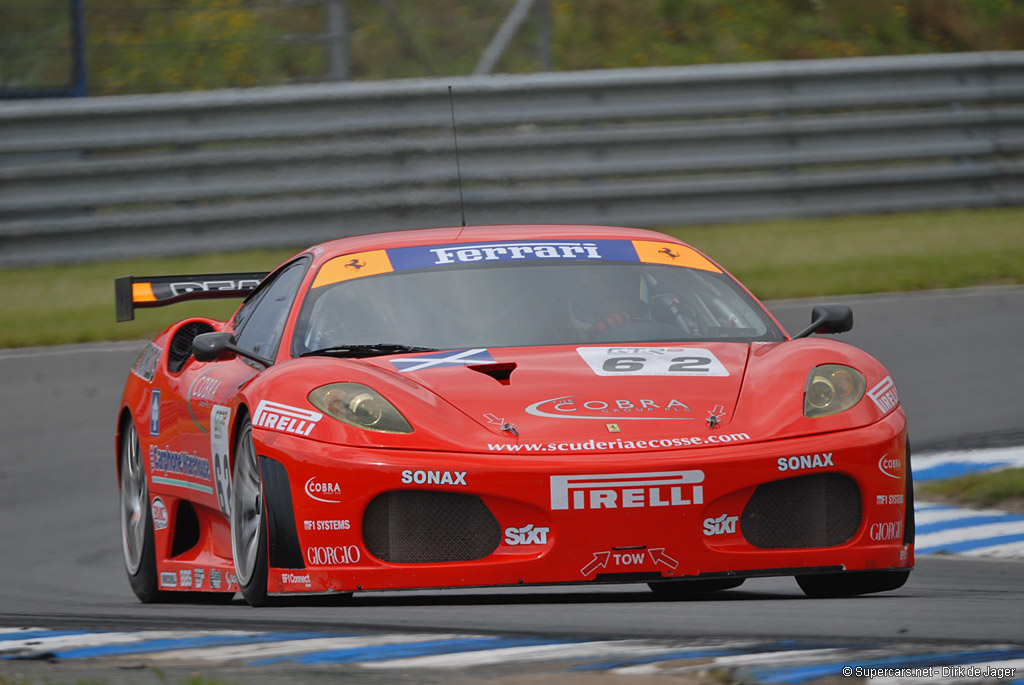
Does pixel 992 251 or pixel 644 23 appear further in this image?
pixel 644 23

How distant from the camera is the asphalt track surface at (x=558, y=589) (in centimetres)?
424

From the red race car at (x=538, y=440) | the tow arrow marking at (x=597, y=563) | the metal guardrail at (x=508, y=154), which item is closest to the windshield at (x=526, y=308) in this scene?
the red race car at (x=538, y=440)

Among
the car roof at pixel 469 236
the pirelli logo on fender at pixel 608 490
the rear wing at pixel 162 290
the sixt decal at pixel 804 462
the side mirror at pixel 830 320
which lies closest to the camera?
the pirelli logo on fender at pixel 608 490

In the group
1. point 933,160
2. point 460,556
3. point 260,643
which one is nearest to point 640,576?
point 460,556

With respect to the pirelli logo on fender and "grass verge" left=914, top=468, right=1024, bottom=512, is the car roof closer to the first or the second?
the pirelli logo on fender

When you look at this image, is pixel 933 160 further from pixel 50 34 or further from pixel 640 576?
pixel 640 576

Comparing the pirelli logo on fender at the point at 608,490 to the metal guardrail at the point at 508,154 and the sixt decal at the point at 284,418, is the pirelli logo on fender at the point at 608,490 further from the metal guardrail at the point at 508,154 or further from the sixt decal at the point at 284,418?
the metal guardrail at the point at 508,154

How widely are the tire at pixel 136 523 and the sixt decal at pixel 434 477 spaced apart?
2.09 metres

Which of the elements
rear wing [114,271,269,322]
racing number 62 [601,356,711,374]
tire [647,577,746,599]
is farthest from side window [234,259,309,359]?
tire [647,577,746,599]

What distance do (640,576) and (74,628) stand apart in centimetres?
146

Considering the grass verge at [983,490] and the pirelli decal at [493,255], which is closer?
the pirelli decal at [493,255]

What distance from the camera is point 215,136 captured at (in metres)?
12.1

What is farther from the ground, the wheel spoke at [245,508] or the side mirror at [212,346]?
the side mirror at [212,346]

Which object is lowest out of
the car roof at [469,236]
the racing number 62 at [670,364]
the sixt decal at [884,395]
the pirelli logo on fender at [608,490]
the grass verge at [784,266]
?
the grass verge at [784,266]
